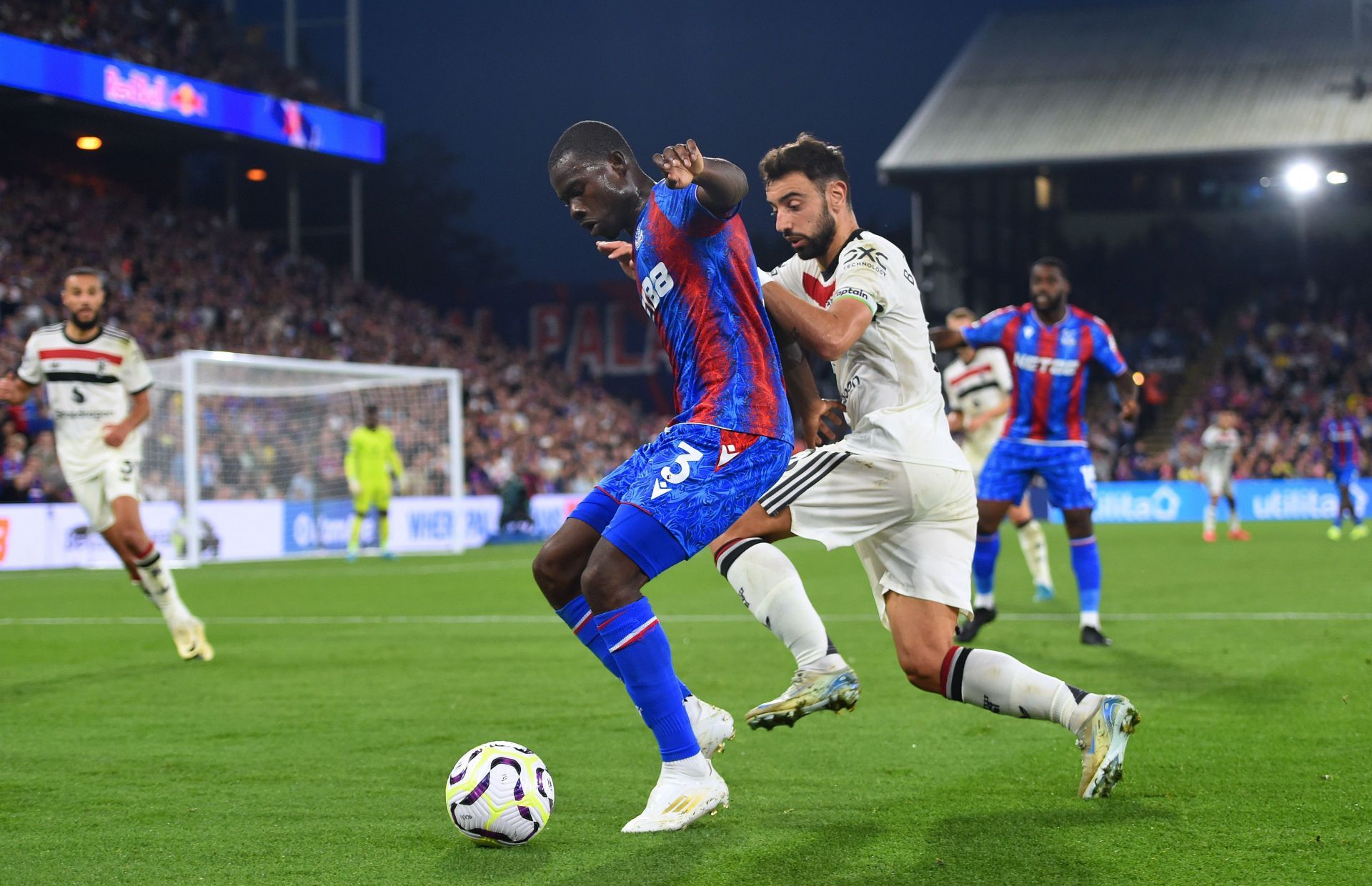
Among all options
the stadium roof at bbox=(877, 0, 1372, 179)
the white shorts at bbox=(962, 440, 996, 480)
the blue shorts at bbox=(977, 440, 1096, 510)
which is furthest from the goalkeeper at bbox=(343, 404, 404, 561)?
the stadium roof at bbox=(877, 0, 1372, 179)

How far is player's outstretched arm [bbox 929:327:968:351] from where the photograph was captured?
294 inches

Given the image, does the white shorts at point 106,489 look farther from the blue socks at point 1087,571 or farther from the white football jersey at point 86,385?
the blue socks at point 1087,571

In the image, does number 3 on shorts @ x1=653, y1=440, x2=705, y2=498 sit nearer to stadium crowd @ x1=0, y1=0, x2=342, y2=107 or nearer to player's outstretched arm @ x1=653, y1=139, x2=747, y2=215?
player's outstretched arm @ x1=653, y1=139, x2=747, y2=215

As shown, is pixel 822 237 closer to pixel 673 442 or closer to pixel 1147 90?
pixel 673 442

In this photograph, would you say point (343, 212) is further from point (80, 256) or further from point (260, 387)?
point (260, 387)

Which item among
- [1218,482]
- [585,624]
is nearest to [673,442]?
[585,624]

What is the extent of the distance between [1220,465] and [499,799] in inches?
742

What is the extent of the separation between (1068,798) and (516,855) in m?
1.73

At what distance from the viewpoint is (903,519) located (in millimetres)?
4527

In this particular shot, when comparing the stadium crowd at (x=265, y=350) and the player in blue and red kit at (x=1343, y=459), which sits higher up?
the stadium crowd at (x=265, y=350)

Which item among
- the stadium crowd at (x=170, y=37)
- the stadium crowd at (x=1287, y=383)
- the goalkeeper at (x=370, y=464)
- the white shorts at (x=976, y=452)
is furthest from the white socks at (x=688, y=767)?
the stadium crowd at (x=1287, y=383)

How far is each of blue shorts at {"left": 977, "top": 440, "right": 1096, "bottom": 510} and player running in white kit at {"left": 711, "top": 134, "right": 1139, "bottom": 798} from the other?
4152 millimetres

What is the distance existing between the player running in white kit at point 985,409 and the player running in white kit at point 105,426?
609 centimetres

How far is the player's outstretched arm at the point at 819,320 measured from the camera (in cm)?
420
